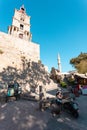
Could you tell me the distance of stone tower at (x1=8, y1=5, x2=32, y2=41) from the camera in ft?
123

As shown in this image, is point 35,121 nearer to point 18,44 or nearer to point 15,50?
point 15,50

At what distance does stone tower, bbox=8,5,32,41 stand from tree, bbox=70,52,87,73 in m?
18.3

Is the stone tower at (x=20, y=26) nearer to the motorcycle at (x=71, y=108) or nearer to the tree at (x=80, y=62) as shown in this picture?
the tree at (x=80, y=62)

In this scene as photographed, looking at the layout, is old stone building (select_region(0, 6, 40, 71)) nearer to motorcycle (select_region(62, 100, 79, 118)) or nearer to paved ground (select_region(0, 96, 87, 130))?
paved ground (select_region(0, 96, 87, 130))

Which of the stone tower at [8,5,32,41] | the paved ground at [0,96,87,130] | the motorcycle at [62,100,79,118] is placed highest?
the stone tower at [8,5,32,41]

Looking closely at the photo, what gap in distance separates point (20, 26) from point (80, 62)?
24189 mm

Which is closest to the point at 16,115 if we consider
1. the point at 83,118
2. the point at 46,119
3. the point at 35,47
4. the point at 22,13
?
the point at 46,119

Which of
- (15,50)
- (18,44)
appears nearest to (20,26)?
(18,44)

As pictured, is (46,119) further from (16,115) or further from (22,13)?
(22,13)

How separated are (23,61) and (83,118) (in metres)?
20.1

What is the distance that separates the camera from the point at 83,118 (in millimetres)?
7496

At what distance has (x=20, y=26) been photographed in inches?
1581

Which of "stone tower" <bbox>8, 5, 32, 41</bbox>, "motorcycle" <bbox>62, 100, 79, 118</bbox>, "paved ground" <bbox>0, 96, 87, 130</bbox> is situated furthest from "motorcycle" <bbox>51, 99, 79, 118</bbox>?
"stone tower" <bbox>8, 5, 32, 41</bbox>

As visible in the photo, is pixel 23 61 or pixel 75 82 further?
pixel 23 61
